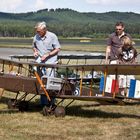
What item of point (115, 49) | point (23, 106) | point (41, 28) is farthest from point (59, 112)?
point (115, 49)

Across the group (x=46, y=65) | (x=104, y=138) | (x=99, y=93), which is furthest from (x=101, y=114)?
(x=104, y=138)

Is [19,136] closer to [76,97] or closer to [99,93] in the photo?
[76,97]

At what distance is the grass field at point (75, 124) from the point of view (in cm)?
758

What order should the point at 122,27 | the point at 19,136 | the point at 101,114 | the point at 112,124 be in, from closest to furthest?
the point at 19,136, the point at 112,124, the point at 101,114, the point at 122,27

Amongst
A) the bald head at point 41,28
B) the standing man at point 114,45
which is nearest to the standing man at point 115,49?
the standing man at point 114,45

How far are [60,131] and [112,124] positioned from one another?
49.7 inches

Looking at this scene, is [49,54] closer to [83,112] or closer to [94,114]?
[83,112]

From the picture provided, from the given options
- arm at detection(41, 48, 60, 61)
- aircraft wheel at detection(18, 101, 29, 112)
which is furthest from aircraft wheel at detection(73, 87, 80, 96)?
aircraft wheel at detection(18, 101, 29, 112)

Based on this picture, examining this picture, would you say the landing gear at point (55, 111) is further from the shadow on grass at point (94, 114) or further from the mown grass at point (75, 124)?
the shadow on grass at point (94, 114)

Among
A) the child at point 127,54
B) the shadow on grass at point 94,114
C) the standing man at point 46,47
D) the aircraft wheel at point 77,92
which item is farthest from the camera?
the child at point 127,54

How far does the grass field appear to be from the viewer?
758 centimetres

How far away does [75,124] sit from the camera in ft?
28.3

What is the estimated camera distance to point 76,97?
358 inches

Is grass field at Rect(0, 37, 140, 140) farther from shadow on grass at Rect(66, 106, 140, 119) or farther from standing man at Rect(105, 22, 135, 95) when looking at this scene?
standing man at Rect(105, 22, 135, 95)
